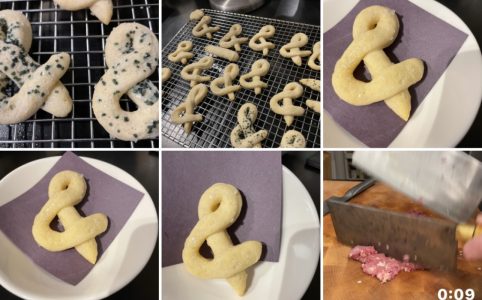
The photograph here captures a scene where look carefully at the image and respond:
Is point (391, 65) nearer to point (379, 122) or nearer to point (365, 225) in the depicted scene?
point (379, 122)

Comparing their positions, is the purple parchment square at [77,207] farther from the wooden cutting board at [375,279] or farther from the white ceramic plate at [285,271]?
the wooden cutting board at [375,279]

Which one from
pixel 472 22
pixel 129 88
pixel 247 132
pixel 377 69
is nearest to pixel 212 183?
pixel 247 132

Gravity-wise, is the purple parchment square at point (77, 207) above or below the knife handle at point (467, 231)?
below

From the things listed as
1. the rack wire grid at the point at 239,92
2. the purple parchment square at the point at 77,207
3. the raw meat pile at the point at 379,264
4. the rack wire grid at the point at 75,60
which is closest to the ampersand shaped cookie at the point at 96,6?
the rack wire grid at the point at 75,60

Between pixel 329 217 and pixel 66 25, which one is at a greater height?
pixel 66 25

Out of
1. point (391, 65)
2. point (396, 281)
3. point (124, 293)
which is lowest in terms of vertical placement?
point (124, 293)

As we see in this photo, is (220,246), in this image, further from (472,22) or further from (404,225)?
(472,22)

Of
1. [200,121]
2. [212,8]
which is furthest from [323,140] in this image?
[212,8]

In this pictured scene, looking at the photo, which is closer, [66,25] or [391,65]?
[391,65]
